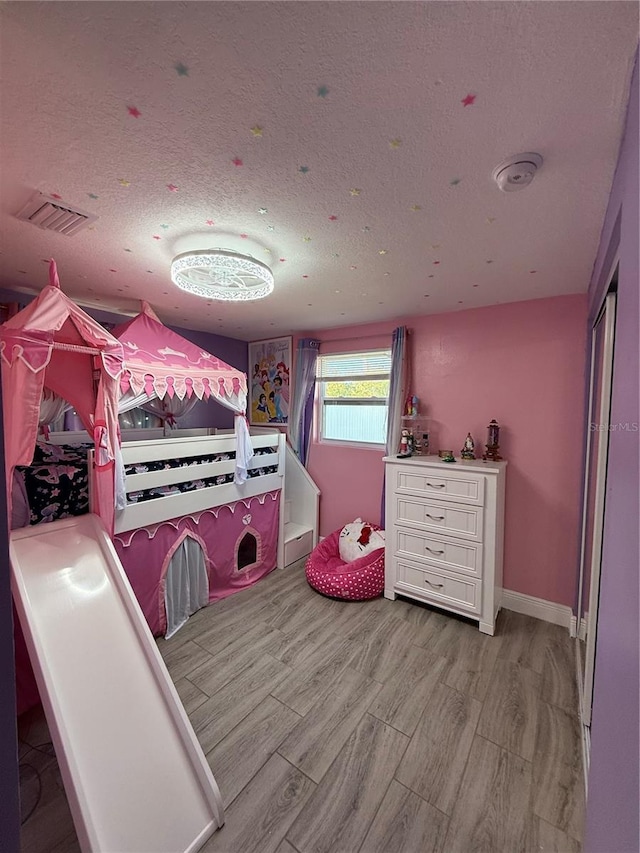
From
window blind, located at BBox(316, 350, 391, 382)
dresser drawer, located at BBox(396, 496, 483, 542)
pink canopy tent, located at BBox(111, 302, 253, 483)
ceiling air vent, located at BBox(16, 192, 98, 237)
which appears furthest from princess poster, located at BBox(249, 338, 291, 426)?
ceiling air vent, located at BBox(16, 192, 98, 237)

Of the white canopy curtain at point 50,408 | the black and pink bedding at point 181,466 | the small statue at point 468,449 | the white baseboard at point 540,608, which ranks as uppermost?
the white canopy curtain at point 50,408

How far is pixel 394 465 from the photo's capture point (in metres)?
2.72

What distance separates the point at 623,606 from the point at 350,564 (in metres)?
2.43

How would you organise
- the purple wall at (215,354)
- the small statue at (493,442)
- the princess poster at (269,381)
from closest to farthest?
1. the small statue at (493,442)
2. the purple wall at (215,354)
3. the princess poster at (269,381)

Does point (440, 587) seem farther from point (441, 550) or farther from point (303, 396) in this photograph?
point (303, 396)

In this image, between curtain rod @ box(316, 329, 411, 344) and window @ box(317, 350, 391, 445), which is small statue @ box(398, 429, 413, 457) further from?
curtain rod @ box(316, 329, 411, 344)

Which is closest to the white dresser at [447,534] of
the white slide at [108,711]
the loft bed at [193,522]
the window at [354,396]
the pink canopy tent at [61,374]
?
the window at [354,396]

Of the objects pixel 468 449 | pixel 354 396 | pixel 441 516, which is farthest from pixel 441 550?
pixel 354 396

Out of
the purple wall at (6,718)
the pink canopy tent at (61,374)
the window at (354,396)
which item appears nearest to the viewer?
the purple wall at (6,718)

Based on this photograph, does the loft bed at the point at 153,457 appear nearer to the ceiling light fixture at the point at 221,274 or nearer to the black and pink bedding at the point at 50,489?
the black and pink bedding at the point at 50,489

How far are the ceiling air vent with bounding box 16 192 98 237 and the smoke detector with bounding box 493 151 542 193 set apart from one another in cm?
161

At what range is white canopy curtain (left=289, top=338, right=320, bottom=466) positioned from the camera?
3611 mm

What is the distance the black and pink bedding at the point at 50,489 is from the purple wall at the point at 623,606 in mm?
2419

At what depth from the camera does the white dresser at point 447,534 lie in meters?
2.34
